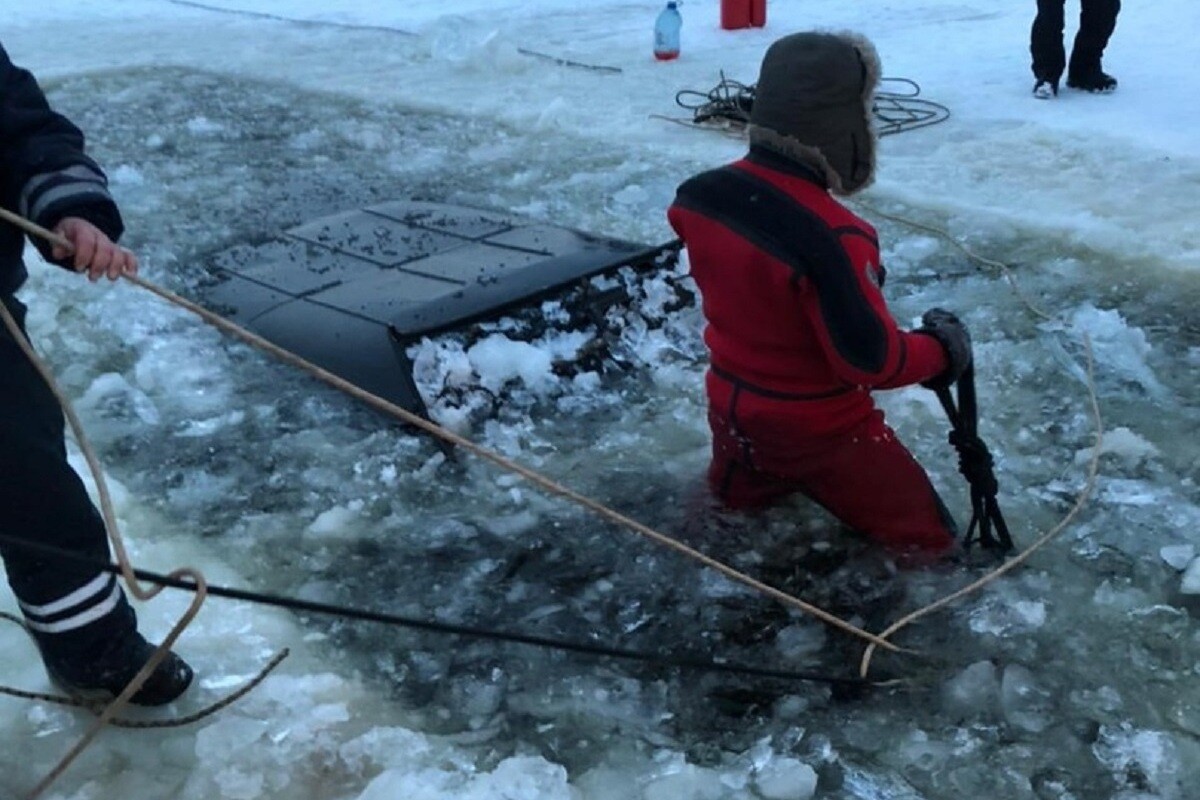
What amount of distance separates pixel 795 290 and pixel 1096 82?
5167 millimetres

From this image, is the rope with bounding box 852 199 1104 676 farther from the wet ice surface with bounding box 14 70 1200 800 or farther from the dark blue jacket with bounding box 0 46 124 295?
the dark blue jacket with bounding box 0 46 124 295

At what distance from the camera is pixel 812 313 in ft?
8.72

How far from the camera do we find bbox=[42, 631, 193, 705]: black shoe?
252 centimetres

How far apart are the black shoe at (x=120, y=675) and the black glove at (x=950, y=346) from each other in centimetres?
172

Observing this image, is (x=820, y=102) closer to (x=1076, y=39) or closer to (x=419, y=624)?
(x=419, y=624)

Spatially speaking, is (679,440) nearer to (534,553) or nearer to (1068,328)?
(534,553)

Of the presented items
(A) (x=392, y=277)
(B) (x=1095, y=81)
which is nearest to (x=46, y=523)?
(A) (x=392, y=277)

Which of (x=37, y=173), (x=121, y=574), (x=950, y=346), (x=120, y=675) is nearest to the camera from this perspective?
(x=121, y=574)

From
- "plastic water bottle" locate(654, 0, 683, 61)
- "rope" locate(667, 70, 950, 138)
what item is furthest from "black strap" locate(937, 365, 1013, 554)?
"plastic water bottle" locate(654, 0, 683, 61)

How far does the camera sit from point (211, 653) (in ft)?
9.00

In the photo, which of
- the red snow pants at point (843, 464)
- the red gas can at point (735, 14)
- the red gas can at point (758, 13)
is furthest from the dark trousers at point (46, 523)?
the red gas can at point (758, 13)

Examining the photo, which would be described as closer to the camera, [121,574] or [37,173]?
[121,574]

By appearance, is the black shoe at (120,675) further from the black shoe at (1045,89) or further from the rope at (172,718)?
the black shoe at (1045,89)

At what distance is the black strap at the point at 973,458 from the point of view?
294 cm
